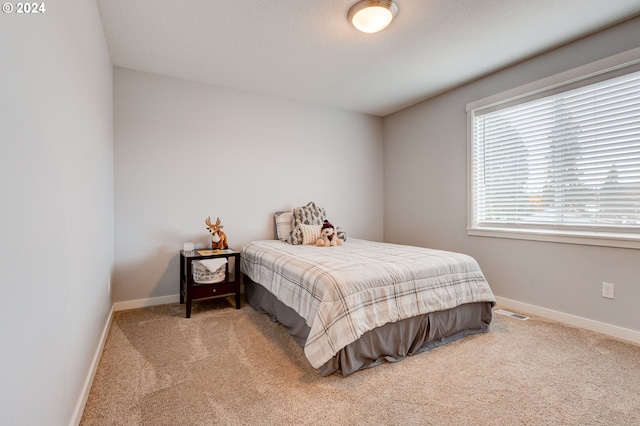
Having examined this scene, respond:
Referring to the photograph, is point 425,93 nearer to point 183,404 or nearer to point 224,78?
point 224,78

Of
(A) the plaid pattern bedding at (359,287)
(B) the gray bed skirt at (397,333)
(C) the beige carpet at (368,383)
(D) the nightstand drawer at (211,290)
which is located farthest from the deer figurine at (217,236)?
(C) the beige carpet at (368,383)

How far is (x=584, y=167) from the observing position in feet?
8.62

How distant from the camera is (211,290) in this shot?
2.99 meters

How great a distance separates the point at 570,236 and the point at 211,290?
11.0ft

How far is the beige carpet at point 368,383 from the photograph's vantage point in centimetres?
152

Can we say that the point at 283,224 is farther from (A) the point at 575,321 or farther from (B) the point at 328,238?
(A) the point at 575,321

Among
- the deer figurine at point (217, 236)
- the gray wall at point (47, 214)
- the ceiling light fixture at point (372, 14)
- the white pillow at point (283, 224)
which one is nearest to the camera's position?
the gray wall at point (47, 214)

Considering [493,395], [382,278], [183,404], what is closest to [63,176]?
[183,404]

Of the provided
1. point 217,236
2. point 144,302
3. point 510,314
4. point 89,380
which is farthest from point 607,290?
point 144,302

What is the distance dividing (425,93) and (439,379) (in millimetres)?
3269

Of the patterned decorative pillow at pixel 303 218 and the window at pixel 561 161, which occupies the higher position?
the window at pixel 561 161

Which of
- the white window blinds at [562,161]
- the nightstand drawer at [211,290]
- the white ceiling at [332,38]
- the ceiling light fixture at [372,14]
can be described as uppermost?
the white ceiling at [332,38]

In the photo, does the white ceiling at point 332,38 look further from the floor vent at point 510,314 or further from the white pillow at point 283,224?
the floor vent at point 510,314

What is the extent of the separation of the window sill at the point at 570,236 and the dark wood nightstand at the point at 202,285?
2.74 metres
